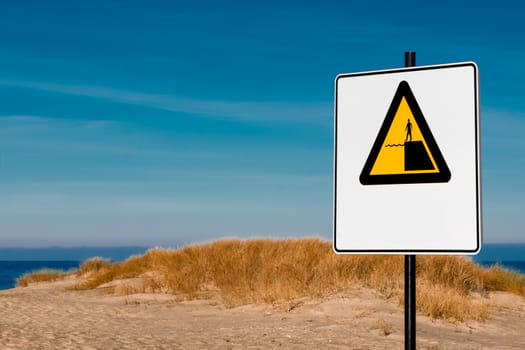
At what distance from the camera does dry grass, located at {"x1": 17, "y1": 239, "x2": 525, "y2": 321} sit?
14938mm

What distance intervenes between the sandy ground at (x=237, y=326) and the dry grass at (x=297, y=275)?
437 millimetres

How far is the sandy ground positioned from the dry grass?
0.44 meters

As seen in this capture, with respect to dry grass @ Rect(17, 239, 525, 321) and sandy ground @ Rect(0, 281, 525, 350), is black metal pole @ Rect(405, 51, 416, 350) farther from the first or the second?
dry grass @ Rect(17, 239, 525, 321)

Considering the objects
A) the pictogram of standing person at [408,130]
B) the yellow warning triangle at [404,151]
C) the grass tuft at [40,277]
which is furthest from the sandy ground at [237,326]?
the grass tuft at [40,277]

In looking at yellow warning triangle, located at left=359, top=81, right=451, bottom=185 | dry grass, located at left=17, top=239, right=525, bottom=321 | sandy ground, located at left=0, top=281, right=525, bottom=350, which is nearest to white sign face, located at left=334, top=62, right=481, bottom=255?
yellow warning triangle, located at left=359, top=81, right=451, bottom=185

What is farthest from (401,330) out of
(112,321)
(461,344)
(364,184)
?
(364,184)

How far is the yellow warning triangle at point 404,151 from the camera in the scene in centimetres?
295

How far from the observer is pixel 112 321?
1377 cm

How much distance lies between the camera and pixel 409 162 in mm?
2971

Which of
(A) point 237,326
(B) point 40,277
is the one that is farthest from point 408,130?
(B) point 40,277

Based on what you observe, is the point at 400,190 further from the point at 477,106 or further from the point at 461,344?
the point at 461,344

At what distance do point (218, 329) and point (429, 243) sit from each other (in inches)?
389

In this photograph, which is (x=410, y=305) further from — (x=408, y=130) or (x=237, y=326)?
(x=237, y=326)

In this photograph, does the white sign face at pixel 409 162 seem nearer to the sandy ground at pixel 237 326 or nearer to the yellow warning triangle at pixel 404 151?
the yellow warning triangle at pixel 404 151
